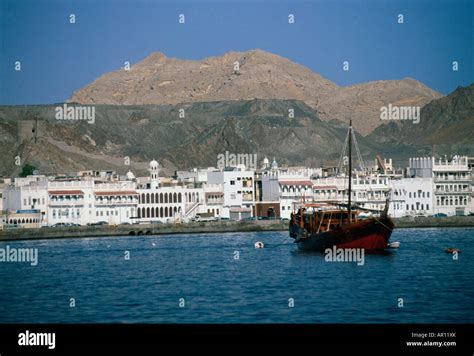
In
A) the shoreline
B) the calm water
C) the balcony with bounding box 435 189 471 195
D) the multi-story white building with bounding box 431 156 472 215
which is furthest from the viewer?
the multi-story white building with bounding box 431 156 472 215

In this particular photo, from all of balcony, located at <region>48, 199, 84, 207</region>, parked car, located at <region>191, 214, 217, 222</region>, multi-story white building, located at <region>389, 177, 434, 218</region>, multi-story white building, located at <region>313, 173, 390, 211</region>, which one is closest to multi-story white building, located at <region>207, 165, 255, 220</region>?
parked car, located at <region>191, 214, 217, 222</region>

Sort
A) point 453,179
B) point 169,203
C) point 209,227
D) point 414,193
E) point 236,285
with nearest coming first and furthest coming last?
point 236,285 < point 209,227 < point 169,203 < point 414,193 < point 453,179

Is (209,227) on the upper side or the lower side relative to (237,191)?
lower

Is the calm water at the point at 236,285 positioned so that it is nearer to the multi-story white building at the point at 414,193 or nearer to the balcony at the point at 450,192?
the multi-story white building at the point at 414,193

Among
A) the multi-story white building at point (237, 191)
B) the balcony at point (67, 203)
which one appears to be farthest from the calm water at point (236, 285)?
the multi-story white building at point (237, 191)

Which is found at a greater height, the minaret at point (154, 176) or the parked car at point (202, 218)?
the minaret at point (154, 176)

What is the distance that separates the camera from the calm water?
50188 mm

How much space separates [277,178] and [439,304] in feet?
237

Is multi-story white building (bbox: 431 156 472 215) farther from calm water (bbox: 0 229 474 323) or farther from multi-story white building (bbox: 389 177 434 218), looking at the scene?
calm water (bbox: 0 229 474 323)

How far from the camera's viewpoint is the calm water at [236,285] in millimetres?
50188

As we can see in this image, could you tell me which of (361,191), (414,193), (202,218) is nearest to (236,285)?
(202,218)

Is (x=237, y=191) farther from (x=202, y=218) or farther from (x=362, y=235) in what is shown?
(x=362, y=235)

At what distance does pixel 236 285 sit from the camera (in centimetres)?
6109
